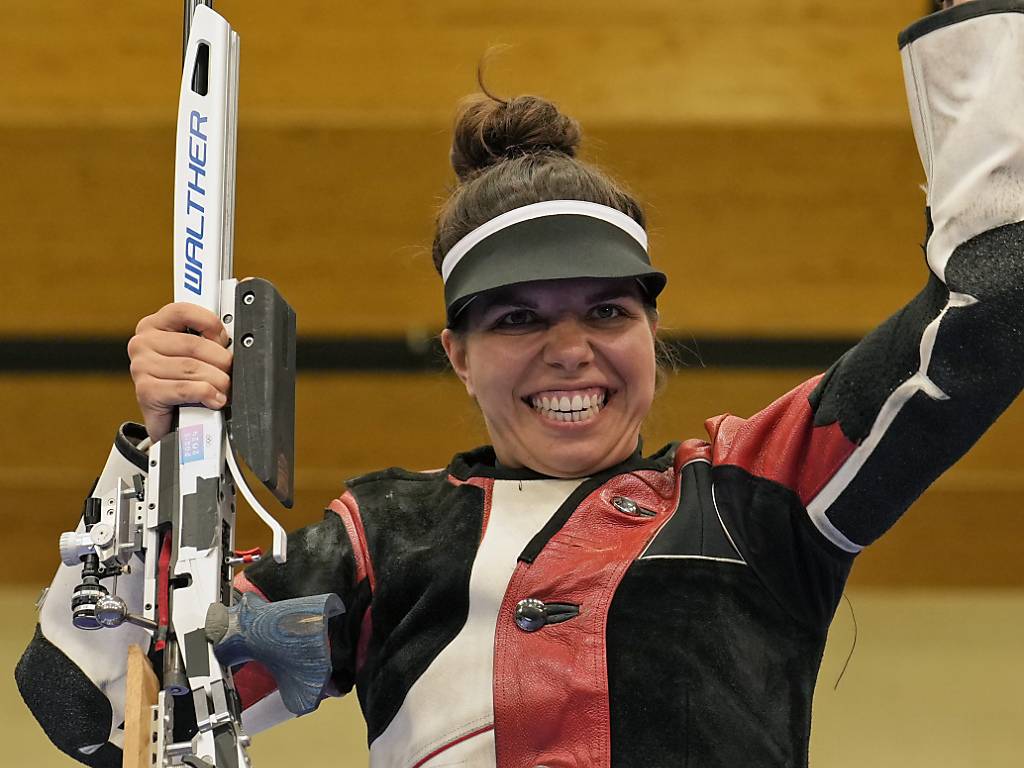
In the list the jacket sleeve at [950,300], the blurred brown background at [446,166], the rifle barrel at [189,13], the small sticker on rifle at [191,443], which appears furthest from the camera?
the blurred brown background at [446,166]

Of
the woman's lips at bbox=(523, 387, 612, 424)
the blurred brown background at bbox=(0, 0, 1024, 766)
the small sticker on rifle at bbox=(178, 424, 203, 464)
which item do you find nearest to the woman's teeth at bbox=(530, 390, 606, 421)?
the woman's lips at bbox=(523, 387, 612, 424)

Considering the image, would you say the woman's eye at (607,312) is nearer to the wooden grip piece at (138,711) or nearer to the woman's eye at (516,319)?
the woman's eye at (516,319)

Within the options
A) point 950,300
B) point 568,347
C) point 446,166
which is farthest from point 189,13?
point 446,166

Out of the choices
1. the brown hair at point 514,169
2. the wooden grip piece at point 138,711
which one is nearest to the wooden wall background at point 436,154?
the brown hair at point 514,169

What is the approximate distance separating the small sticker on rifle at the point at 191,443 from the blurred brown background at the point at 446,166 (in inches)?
76.3

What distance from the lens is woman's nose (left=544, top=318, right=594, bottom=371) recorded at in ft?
4.62

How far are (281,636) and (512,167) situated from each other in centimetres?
53

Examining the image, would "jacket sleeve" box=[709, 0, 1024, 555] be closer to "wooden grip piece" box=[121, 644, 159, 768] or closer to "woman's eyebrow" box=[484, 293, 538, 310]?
"woman's eyebrow" box=[484, 293, 538, 310]

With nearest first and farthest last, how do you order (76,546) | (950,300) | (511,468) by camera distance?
(950,300)
(76,546)
(511,468)

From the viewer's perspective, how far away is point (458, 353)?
1535 millimetres

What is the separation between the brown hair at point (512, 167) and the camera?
4.90 ft

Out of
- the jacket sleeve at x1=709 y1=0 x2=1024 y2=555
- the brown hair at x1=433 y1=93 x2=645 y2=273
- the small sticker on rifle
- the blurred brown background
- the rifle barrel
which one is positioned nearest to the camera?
the jacket sleeve at x1=709 y1=0 x2=1024 y2=555

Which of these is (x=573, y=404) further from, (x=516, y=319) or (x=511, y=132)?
(x=511, y=132)

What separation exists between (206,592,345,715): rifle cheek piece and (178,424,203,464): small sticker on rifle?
122 mm
